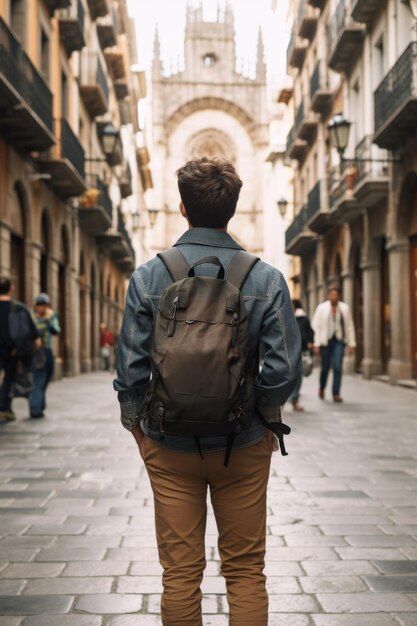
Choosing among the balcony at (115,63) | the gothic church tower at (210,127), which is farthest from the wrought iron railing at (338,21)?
the gothic church tower at (210,127)

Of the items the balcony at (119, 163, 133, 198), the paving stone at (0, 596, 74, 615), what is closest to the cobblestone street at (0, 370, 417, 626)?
the paving stone at (0, 596, 74, 615)

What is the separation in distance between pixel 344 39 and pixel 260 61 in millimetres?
43927

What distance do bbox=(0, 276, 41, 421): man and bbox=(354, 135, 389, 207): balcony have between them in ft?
31.3

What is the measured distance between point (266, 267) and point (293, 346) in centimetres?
25

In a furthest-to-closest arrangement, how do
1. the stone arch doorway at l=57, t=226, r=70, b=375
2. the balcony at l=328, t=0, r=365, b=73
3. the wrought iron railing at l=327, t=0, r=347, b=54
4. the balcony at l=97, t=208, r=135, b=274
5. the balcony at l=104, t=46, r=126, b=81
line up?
1. the balcony at l=104, t=46, r=126, b=81
2. the balcony at l=97, t=208, r=135, b=274
3. the stone arch doorway at l=57, t=226, r=70, b=375
4. the wrought iron railing at l=327, t=0, r=347, b=54
5. the balcony at l=328, t=0, r=365, b=73

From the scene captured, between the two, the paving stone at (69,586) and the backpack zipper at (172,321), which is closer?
the backpack zipper at (172,321)

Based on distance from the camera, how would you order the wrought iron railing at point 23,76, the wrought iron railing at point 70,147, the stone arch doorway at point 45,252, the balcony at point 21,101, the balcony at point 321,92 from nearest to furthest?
1. the balcony at point 21,101
2. the wrought iron railing at point 23,76
3. the wrought iron railing at point 70,147
4. the stone arch doorway at point 45,252
5. the balcony at point 321,92

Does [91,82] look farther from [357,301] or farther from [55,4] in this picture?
[357,301]

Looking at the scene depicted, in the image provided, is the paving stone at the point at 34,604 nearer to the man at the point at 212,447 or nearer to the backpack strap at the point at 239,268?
the man at the point at 212,447

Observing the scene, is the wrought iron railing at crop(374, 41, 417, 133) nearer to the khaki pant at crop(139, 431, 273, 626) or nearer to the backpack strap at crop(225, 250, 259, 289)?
the backpack strap at crop(225, 250, 259, 289)

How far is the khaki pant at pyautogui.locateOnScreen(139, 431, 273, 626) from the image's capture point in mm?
2521

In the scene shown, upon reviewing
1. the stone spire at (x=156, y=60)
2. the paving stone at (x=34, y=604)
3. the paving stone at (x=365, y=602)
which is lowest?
the paving stone at (x=365, y=602)

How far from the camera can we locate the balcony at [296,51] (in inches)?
1240

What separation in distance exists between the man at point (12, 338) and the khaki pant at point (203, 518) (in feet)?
24.7
